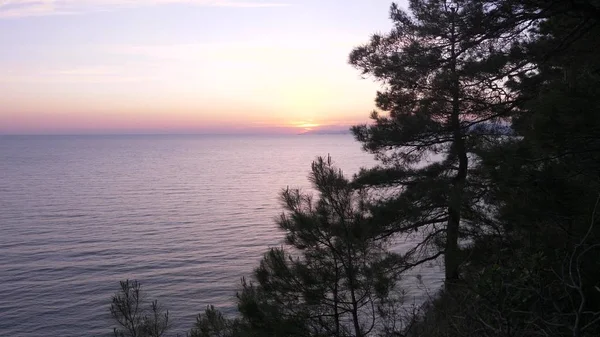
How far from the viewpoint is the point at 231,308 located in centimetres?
2123

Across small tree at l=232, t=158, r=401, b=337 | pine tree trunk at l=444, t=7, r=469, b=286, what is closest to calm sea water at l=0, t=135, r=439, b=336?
pine tree trunk at l=444, t=7, r=469, b=286

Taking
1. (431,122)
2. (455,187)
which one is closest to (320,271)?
(455,187)

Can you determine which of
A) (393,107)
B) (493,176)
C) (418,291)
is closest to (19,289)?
(418,291)

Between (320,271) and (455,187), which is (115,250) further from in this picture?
(455,187)

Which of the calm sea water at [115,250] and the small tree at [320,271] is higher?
the small tree at [320,271]

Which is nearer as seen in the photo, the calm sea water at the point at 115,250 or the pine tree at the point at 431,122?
the pine tree at the point at 431,122

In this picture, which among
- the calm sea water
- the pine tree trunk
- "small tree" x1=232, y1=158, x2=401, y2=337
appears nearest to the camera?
"small tree" x1=232, y1=158, x2=401, y2=337

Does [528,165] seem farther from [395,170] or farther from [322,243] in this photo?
[395,170]

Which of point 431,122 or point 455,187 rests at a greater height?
point 431,122

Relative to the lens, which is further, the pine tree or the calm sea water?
the calm sea water

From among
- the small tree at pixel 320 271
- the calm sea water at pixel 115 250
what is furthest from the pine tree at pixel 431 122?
the calm sea water at pixel 115 250

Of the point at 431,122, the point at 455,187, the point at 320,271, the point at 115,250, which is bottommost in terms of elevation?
the point at 115,250

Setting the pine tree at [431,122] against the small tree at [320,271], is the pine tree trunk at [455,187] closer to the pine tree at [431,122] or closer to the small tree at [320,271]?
the pine tree at [431,122]

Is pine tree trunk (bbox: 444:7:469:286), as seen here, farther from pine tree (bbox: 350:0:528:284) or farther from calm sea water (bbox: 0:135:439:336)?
calm sea water (bbox: 0:135:439:336)
